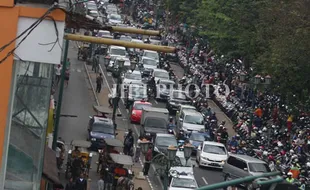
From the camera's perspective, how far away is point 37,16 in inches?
704

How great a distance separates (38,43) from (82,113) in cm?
3417

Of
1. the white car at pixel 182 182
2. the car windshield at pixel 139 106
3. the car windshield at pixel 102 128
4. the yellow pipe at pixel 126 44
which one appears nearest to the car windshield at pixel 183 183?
the white car at pixel 182 182

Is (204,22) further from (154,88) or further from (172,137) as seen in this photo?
(172,137)

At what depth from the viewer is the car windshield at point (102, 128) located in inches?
1745

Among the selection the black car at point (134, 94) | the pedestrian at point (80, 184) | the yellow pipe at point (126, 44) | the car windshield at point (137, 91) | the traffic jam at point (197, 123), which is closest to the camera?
the yellow pipe at point (126, 44)

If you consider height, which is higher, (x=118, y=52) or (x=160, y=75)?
(x=118, y=52)

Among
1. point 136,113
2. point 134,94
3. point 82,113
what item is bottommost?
point 82,113

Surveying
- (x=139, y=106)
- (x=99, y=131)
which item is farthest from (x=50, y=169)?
(x=139, y=106)

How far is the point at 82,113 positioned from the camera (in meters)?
51.8

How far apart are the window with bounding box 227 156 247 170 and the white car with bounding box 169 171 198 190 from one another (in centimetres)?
338

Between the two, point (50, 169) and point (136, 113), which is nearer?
point (50, 169)

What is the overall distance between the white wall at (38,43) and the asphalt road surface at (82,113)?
64.6 feet

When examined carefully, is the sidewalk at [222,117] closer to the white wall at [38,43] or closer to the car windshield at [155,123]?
the car windshield at [155,123]

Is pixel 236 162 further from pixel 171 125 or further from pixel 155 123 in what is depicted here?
pixel 171 125
